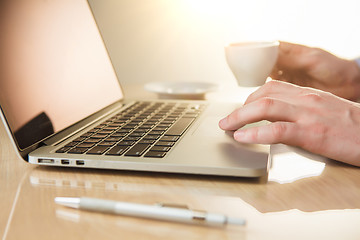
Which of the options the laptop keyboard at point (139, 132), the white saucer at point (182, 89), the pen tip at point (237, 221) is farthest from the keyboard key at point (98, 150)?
the white saucer at point (182, 89)

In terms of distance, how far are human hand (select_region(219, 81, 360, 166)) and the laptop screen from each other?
276 millimetres

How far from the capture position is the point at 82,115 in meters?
0.67

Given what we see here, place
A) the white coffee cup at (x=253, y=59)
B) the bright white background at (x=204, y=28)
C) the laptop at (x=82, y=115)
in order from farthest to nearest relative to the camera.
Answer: the bright white background at (x=204, y=28) → the white coffee cup at (x=253, y=59) → the laptop at (x=82, y=115)

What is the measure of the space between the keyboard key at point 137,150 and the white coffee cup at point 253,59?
485 mm

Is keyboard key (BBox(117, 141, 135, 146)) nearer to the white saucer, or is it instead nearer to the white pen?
the white pen

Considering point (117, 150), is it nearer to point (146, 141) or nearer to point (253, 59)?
point (146, 141)

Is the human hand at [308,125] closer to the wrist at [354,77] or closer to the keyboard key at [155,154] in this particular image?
the keyboard key at [155,154]

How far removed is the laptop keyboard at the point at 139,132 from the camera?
1.63 feet

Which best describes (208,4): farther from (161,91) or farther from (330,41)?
(161,91)

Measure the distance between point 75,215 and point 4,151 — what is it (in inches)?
11.8

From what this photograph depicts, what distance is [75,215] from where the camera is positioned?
1.24 feet

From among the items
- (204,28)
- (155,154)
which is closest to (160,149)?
(155,154)

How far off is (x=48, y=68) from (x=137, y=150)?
24 cm

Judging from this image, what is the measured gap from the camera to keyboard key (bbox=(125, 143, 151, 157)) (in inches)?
18.8
